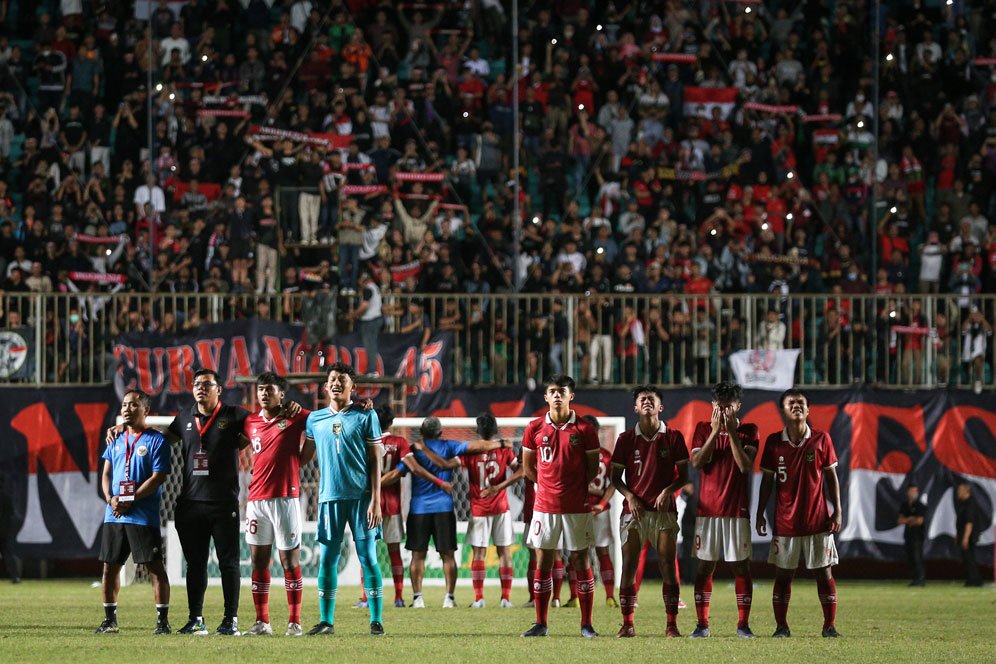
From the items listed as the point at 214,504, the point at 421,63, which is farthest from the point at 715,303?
the point at 214,504

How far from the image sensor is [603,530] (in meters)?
17.1

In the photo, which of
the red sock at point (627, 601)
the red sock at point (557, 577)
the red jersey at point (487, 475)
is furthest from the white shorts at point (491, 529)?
the red sock at point (627, 601)

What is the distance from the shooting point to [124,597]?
18.8 meters

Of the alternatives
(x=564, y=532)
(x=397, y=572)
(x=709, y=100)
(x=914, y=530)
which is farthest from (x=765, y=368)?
(x=564, y=532)

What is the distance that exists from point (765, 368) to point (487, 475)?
21.5 feet

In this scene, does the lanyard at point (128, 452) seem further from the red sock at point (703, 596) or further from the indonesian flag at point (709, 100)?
the indonesian flag at point (709, 100)

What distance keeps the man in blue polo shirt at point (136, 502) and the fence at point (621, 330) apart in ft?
31.7

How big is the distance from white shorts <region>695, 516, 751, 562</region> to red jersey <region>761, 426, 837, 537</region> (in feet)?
1.23

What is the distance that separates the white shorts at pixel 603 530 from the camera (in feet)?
55.7

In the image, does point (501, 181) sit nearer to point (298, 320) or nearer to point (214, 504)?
point (298, 320)

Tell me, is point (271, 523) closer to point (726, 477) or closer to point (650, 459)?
point (650, 459)

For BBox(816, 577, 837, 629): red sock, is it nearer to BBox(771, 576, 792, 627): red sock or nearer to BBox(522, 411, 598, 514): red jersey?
BBox(771, 576, 792, 627): red sock

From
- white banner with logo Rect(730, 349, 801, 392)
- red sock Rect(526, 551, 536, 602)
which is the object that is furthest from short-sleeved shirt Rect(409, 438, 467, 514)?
white banner with logo Rect(730, 349, 801, 392)

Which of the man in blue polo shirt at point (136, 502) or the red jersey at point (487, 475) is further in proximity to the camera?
the red jersey at point (487, 475)
